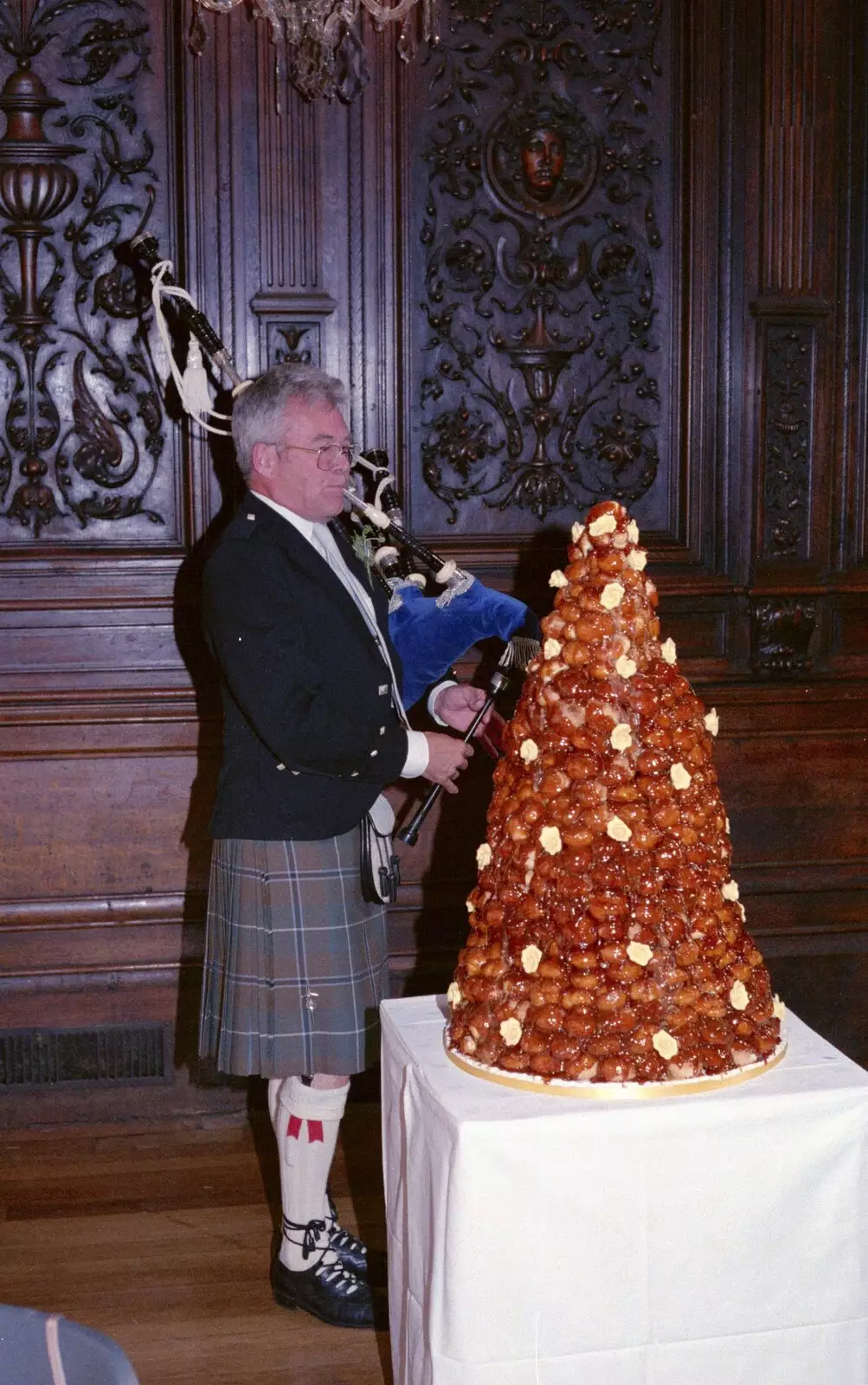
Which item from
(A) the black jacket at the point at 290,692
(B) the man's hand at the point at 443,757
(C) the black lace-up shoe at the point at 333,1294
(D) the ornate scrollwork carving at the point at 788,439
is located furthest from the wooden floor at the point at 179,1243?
(D) the ornate scrollwork carving at the point at 788,439

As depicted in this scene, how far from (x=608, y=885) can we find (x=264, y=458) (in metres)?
1.11

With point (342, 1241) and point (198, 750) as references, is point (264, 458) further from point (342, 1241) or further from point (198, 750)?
point (342, 1241)

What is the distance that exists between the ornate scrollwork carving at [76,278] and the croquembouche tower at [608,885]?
1.91 metres

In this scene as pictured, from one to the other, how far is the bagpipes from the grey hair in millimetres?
179

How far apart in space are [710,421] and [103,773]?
1677mm

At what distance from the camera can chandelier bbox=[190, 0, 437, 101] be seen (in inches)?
123

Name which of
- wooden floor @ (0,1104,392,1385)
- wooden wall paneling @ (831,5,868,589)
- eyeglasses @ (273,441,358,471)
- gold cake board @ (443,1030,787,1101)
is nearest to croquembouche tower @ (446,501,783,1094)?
gold cake board @ (443,1030,787,1101)

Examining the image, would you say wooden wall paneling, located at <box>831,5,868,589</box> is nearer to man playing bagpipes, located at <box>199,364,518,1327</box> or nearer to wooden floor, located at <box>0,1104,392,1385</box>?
man playing bagpipes, located at <box>199,364,518,1327</box>

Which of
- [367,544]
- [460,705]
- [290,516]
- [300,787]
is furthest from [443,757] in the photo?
[367,544]

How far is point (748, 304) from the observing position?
12.2 ft

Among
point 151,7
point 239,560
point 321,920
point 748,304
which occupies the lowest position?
point 321,920

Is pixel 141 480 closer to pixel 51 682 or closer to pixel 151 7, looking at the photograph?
pixel 51 682

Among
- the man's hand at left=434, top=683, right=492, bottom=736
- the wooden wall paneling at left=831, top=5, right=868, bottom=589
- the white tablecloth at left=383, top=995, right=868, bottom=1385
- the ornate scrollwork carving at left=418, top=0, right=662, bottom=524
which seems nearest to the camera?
the white tablecloth at left=383, top=995, right=868, bottom=1385

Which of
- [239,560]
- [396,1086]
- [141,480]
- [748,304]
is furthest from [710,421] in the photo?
[396,1086]
